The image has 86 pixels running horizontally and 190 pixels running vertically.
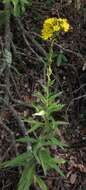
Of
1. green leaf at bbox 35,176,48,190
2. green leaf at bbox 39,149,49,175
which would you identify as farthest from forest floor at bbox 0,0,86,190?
green leaf at bbox 39,149,49,175

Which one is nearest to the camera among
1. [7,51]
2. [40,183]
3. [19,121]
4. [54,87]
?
[40,183]

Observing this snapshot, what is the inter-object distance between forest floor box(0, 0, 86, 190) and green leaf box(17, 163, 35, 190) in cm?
36

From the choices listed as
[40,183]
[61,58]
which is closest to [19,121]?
[40,183]

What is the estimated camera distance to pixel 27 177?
9.66ft

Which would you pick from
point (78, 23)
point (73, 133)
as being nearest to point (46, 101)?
point (73, 133)

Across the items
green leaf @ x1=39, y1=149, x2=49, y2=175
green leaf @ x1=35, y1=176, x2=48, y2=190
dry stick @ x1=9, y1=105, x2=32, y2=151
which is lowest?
green leaf @ x1=35, y1=176, x2=48, y2=190

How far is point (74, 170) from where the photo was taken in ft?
11.6

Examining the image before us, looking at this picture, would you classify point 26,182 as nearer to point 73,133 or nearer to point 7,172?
point 7,172

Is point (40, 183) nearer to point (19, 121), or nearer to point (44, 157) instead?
point (44, 157)

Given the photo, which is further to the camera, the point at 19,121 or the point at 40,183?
the point at 19,121

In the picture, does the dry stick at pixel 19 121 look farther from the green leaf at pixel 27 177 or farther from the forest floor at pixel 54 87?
the green leaf at pixel 27 177

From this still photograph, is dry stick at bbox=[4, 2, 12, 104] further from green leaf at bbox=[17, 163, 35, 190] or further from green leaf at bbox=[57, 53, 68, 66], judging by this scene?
green leaf at bbox=[17, 163, 35, 190]

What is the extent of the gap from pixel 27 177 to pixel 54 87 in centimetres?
121

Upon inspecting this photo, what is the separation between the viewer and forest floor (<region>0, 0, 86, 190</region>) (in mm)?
3445
